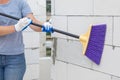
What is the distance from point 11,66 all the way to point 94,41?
0.68m

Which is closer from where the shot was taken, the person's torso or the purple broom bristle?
the purple broom bristle

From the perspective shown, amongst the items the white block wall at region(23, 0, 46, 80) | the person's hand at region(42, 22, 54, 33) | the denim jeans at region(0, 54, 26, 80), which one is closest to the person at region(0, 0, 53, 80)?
the denim jeans at region(0, 54, 26, 80)

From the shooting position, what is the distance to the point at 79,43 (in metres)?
2.31

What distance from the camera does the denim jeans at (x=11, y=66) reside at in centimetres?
236

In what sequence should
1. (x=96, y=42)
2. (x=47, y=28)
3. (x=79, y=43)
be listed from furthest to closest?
(x=79, y=43)
(x=47, y=28)
(x=96, y=42)

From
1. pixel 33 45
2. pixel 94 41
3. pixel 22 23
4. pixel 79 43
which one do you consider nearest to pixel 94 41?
pixel 94 41

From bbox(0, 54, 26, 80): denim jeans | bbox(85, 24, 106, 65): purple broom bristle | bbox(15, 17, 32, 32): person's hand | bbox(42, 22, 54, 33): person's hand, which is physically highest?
bbox(15, 17, 32, 32): person's hand

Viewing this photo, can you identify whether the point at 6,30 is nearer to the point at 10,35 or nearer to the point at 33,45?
the point at 10,35

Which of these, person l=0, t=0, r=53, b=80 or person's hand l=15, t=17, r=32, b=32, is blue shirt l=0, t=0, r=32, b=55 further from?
person's hand l=15, t=17, r=32, b=32

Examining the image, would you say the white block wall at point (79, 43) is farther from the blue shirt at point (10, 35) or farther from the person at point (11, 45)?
the blue shirt at point (10, 35)

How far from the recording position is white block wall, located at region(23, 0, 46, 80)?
11.2 feet

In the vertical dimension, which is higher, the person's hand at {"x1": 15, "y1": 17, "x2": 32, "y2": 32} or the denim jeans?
the person's hand at {"x1": 15, "y1": 17, "x2": 32, "y2": 32}

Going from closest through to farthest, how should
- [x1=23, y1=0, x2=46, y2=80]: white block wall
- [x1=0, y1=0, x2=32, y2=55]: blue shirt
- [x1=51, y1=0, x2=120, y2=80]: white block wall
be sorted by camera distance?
[x1=51, y1=0, x2=120, y2=80]: white block wall < [x1=0, y1=0, x2=32, y2=55]: blue shirt < [x1=23, y1=0, x2=46, y2=80]: white block wall

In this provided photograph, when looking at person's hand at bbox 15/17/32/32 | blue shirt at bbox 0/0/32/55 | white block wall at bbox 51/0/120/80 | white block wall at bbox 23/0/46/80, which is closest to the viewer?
white block wall at bbox 51/0/120/80
